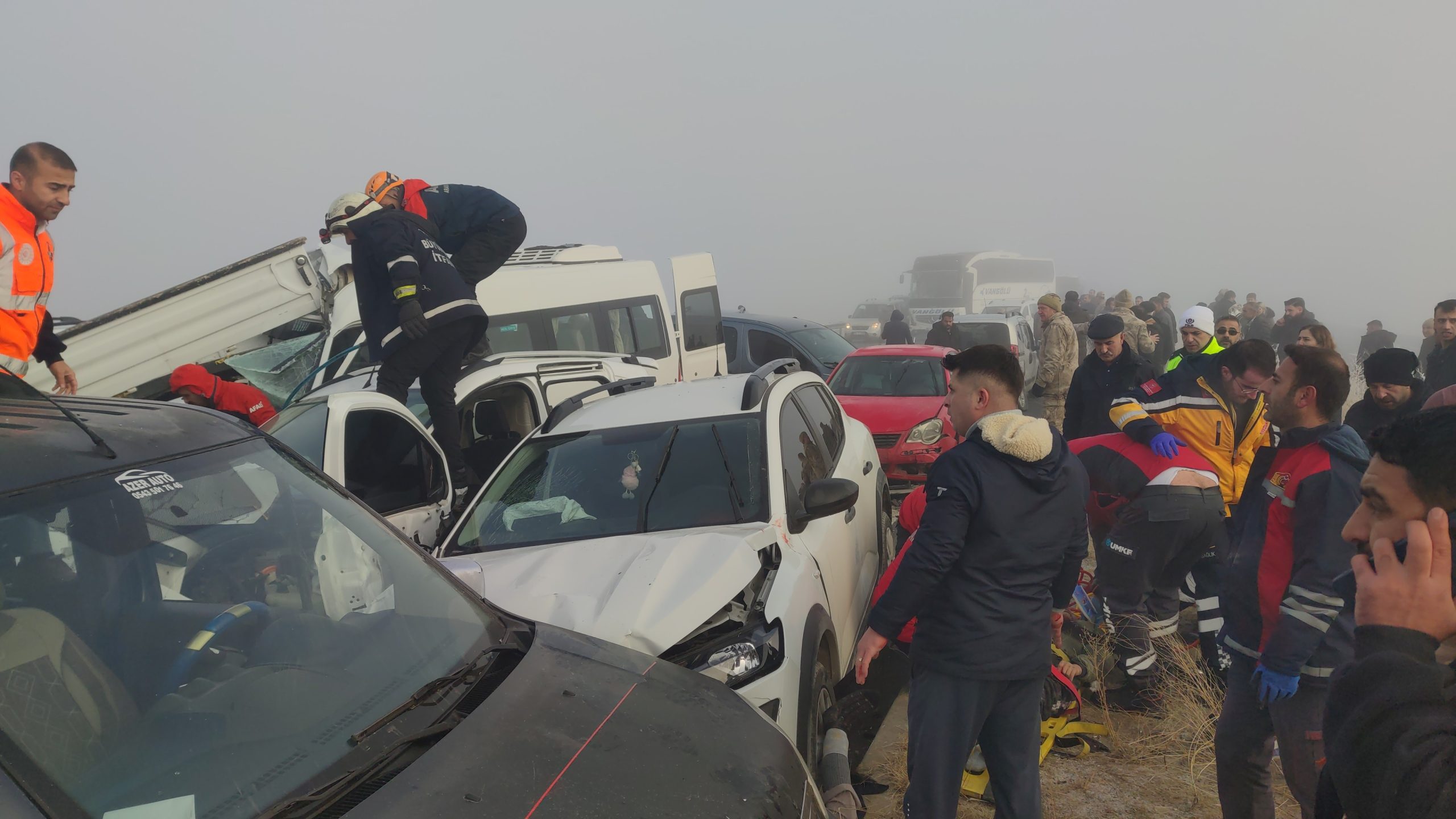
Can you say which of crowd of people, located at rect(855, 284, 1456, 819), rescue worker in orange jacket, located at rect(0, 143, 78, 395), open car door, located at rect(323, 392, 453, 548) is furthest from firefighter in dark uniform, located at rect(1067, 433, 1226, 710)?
rescue worker in orange jacket, located at rect(0, 143, 78, 395)

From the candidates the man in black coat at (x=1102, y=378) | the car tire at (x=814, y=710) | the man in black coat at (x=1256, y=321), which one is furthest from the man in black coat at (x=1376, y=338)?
the car tire at (x=814, y=710)

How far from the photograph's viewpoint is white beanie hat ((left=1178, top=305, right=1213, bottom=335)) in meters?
5.85

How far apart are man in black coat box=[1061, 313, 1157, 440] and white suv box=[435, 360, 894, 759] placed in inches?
90.1

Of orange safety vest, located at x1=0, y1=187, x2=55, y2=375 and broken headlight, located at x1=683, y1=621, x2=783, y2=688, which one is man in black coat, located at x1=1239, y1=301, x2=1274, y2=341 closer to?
broken headlight, located at x1=683, y1=621, x2=783, y2=688

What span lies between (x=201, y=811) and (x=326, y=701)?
1.20 feet

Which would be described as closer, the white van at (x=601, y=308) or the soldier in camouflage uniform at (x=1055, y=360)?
the soldier in camouflage uniform at (x=1055, y=360)

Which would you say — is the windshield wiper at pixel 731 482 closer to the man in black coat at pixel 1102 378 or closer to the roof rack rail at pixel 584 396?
the roof rack rail at pixel 584 396

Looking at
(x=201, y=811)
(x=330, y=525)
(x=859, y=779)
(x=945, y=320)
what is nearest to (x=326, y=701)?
(x=201, y=811)

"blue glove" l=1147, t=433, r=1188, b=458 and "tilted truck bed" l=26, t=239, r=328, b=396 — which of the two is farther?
"tilted truck bed" l=26, t=239, r=328, b=396

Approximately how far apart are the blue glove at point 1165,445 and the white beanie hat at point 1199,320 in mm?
1466

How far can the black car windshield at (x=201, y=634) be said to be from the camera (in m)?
1.60

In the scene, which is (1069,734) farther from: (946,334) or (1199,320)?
(946,334)

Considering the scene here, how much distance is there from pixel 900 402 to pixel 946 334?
17.7ft

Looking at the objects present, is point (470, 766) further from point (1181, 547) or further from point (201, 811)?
point (1181, 547)
